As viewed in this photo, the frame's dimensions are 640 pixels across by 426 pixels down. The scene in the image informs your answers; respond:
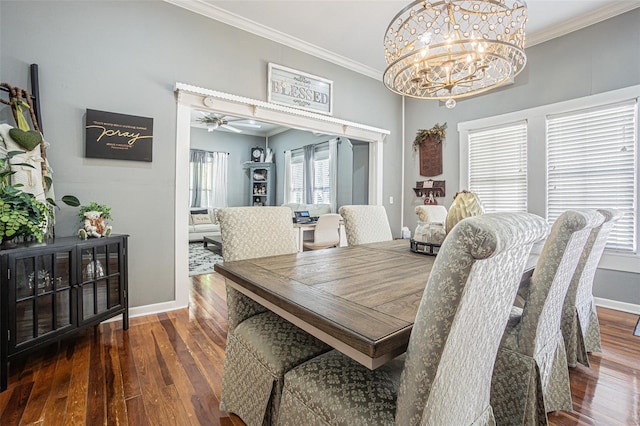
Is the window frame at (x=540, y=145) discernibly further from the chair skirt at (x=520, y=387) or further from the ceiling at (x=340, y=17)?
the chair skirt at (x=520, y=387)

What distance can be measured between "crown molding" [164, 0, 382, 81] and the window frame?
1.65 m

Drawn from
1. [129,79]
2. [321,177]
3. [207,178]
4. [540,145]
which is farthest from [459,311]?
[207,178]

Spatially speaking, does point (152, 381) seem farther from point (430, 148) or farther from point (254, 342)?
point (430, 148)

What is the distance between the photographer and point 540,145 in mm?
3232

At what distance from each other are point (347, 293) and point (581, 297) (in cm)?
166

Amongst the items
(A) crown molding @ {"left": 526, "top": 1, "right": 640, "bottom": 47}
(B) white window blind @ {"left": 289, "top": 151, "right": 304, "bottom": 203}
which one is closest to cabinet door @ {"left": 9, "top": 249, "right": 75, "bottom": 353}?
(A) crown molding @ {"left": 526, "top": 1, "right": 640, "bottom": 47}

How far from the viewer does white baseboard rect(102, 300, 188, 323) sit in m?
2.56

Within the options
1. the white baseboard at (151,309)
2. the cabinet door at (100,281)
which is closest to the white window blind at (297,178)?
the white baseboard at (151,309)

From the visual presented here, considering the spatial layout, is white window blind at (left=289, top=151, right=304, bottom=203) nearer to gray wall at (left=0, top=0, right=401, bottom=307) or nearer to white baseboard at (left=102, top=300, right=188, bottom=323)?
gray wall at (left=0, top=0, right=401, bottom=307)

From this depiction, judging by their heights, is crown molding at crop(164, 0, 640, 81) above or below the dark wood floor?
above

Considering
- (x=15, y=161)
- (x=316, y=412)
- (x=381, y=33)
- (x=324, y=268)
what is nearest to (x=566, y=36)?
(x=381, y=33)

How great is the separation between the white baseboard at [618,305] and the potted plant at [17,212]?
4.69 m

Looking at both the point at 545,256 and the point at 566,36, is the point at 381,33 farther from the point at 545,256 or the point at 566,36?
the point at 545,256

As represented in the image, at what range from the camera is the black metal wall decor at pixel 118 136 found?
2.36 metres
